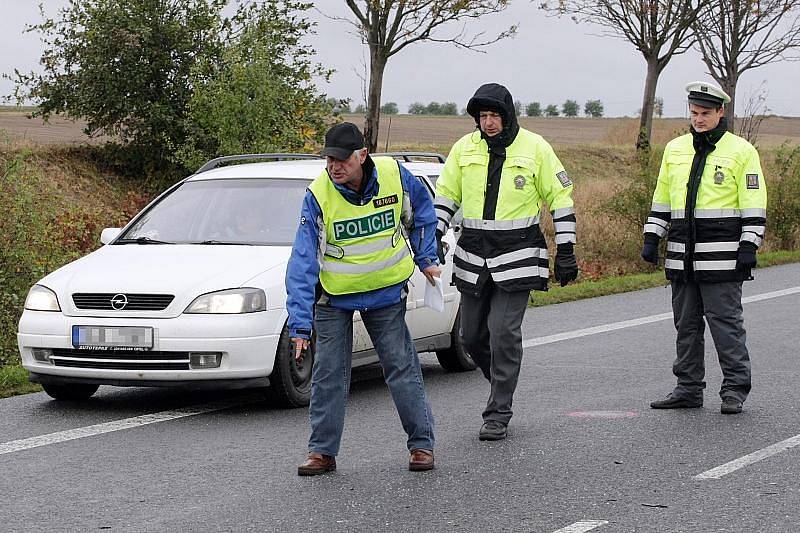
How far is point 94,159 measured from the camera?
23656 millimetres

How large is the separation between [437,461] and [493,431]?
62 centimetres

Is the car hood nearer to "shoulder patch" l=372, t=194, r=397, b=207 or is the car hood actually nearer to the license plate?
the license plate

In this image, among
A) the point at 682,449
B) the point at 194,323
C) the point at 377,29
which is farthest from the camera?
the point at 377,29

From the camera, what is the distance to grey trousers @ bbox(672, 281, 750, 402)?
8.05 meters

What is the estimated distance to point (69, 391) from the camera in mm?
8633

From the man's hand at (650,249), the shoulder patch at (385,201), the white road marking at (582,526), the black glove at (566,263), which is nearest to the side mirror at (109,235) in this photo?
the shoulder patch at (385,201)

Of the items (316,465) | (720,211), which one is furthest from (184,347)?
(720,211)

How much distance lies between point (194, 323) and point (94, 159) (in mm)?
16448

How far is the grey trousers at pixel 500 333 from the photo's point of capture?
7391 mm

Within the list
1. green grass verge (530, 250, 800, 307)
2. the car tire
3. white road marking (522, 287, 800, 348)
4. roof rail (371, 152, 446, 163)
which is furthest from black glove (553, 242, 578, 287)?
green grass verge (530, 250, 800, 307)

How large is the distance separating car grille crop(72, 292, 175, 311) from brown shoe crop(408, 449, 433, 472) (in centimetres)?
206

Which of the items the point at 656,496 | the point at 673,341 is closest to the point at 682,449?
the point at 656,496

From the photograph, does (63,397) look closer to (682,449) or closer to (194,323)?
(194,323)

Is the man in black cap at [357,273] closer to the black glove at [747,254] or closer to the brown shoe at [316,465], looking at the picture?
the brown shoe at [316,465]
